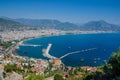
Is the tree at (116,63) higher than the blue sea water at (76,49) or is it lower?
higher

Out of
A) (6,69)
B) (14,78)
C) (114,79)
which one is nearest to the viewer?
(114,79)

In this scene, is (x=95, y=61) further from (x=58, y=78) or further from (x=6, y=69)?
(x=58, y=78)

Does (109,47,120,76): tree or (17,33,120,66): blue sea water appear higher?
(109,47,120,76): tree

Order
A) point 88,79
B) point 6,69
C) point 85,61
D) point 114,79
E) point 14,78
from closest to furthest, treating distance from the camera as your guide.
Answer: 1. point 114,79
2. point 88,79
3. point 14,78
4. point 6,69
5. point 85,61

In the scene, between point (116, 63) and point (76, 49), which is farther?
point (76, 49)

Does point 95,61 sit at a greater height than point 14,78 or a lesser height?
lesser

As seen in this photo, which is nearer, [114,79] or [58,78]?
[114,79]

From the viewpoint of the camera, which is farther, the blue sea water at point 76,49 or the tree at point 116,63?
the blue sea water at point 76,49

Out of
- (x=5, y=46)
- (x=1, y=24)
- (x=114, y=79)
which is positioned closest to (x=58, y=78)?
(x=114, y=79)

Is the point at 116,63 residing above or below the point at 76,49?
above

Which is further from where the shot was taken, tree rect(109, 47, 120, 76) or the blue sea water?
the blue sea water
